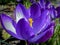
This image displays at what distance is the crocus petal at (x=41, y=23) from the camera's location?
445 millimetres

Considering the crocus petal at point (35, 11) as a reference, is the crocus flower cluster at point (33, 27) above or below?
below

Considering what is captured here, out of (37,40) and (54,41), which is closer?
(37,40)

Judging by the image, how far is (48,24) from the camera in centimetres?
43

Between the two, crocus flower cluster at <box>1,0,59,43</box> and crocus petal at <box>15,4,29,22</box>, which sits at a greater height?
crocus petal at <box>15,4,29,22</box>

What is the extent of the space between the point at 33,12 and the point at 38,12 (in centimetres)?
2

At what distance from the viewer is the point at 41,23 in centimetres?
45

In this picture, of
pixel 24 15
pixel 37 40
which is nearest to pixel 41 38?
pixel 37 40

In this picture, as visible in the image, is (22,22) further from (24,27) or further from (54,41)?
(54,41)

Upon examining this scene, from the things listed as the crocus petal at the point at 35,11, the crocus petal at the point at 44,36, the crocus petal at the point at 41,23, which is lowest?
the crocus petal at the point at 44,36

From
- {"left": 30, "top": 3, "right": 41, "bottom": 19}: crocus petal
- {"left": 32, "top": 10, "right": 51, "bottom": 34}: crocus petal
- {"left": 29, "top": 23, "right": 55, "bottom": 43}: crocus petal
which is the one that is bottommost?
{"left": 29, "top": 23, "right": 55, "bottom": 43}: crocus petal

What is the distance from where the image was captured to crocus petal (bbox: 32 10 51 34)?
0.44 metres

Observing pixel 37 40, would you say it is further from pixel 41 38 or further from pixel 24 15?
Result: pixel 24 15

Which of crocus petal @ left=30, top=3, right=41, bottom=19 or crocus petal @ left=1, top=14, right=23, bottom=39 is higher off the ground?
crocus petal @ left=30, top=3, right=41, bottom=19

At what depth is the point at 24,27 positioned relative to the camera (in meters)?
0.44
